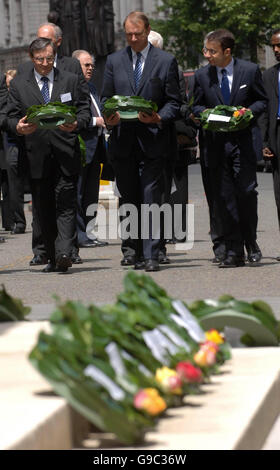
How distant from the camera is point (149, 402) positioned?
187 inches

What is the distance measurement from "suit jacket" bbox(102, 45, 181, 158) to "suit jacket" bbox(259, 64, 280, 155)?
933 millimetres

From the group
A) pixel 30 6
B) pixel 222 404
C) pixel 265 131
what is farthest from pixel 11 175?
pixel 30 6

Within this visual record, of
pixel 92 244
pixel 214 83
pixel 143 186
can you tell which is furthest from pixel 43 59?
pixel 92 244

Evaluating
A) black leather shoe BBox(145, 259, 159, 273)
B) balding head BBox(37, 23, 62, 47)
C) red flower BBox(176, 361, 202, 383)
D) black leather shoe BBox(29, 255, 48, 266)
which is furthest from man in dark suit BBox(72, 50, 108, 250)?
red flower BBox(176, 361, 202, 383)

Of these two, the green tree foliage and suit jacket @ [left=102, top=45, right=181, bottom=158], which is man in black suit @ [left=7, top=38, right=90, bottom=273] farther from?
the green tree foliage

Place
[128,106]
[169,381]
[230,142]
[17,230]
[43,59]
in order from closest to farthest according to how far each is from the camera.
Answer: [169,381] < [128,106] < [43,59] < [230,142] < [17,230]

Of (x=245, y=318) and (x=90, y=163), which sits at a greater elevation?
(x=245, y=318)

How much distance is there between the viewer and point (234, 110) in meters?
12.1

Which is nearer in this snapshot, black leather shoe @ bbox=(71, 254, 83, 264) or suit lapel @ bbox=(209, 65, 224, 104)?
suit lapel @ bbox=(209, 65, 224, 104)

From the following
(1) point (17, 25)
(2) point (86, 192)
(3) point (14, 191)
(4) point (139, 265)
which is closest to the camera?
(4) point (139, 265)

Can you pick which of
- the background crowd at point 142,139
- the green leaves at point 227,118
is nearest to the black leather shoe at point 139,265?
the background crowd at point 142,139

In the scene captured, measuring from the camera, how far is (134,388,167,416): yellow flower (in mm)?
4723

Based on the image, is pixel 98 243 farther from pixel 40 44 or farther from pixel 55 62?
pixel 40 44

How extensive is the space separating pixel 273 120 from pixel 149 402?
842 centimetres
